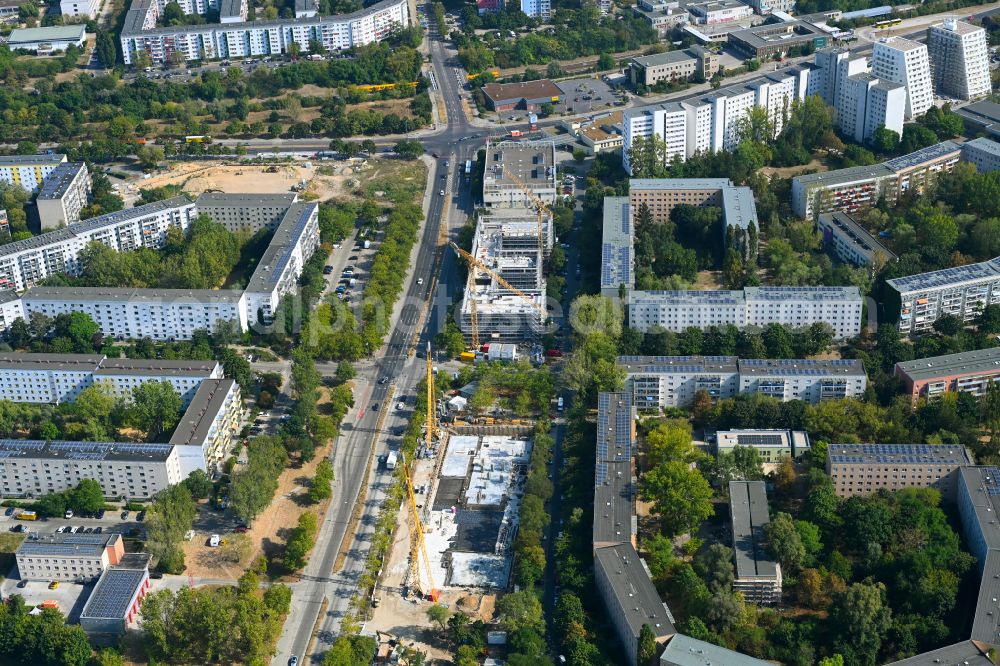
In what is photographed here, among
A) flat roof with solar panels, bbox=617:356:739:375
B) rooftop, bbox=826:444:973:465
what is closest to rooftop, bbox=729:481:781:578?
rooftop, bbox=826:444:973:465

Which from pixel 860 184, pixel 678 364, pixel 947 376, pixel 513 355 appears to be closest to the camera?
pixel 947 376

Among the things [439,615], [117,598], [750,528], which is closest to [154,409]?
[117,598]

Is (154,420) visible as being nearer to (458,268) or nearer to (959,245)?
(458,268)

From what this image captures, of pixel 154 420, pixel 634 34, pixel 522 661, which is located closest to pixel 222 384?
pixel 154 420

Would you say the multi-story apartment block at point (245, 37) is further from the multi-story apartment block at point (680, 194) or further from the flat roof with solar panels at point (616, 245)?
the flat roof with solar panels at point (616, 245)

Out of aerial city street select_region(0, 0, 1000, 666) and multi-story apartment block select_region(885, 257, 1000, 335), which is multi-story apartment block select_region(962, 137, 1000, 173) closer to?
aerial city street select_region(0, 0, 1000, 666)

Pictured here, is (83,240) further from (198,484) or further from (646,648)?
(646,648)
